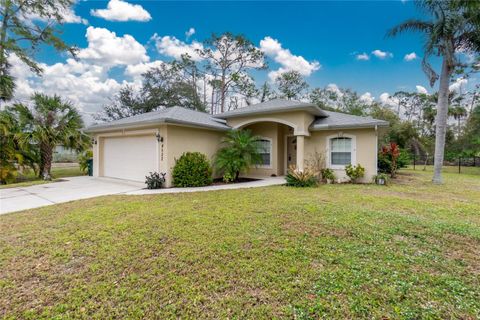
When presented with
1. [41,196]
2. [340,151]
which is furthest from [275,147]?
[41,196]

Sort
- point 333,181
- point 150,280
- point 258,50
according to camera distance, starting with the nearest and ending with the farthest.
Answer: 1. point 150,280
2. point 333,181
3. point 258,50

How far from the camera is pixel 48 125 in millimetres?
12602

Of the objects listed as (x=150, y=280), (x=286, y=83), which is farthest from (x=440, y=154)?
(x=286, y=83)

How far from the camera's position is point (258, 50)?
85.2ft

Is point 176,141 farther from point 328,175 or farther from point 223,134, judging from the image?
point 328,175

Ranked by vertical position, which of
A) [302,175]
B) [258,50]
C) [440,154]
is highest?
[258,50]

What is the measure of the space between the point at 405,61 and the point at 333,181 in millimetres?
11615

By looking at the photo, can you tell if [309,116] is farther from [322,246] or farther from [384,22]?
[322,246]

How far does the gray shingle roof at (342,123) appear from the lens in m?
10.3

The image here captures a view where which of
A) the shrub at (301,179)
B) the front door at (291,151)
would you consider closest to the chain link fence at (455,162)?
the front door at (291,151)

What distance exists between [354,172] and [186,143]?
8025 millimetres

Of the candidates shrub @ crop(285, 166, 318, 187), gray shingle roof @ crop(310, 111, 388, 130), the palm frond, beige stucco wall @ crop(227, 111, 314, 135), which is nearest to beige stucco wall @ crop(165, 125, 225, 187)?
beige stucco wall @ crop(227, 111, 314, 135)

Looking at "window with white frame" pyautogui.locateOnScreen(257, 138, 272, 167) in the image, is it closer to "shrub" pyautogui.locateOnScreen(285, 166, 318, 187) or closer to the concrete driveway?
"shrub" pyautogui.locateOnScreen(285, 166, 318, 187)

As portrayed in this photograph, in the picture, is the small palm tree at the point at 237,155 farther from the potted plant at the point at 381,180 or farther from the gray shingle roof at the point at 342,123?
the potted plant at the point at 381,180
